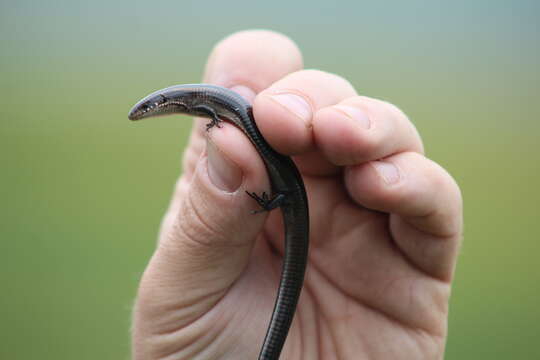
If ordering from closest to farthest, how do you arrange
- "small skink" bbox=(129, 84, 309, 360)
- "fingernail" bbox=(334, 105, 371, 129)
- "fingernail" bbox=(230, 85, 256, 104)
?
"fingernail" bbox=(334, 105, 371, 129), "small skink" bbox=(129, 84, 309, 360), "fingernail" bbox=(230, 85, 256, 104)

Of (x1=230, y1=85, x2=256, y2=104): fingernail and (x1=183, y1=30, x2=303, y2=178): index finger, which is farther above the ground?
(x1=183, y1=30, x2=303, y2=178): index finger

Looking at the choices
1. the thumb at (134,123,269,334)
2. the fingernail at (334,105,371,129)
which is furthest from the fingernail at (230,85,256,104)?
the fingernail at (334,105,371,129)

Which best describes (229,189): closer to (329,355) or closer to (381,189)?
(381,189)

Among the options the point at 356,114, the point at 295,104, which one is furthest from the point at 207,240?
the point at 356,114

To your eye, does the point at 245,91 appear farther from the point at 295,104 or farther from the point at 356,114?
the point at 356,114

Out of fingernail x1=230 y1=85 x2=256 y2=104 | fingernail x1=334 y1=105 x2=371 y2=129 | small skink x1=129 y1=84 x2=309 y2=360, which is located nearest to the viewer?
fingernail x1=334 y1=105 x2=371 y2=129

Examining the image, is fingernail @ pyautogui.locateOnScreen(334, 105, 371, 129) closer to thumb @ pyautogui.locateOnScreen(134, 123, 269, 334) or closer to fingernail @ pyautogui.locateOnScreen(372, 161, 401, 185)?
fingernail @ pyautogui.locateOnScreen(372, 161, 401, 185)

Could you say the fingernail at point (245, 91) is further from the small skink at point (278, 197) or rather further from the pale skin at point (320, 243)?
the small skink at point (278, 197)

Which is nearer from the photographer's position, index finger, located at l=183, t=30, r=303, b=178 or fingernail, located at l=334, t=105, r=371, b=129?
fingernail, located at l=334, t=105, r=371, b=129

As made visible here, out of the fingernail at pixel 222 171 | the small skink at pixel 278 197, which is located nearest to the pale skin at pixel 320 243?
the fingernail at pixel 222 171
